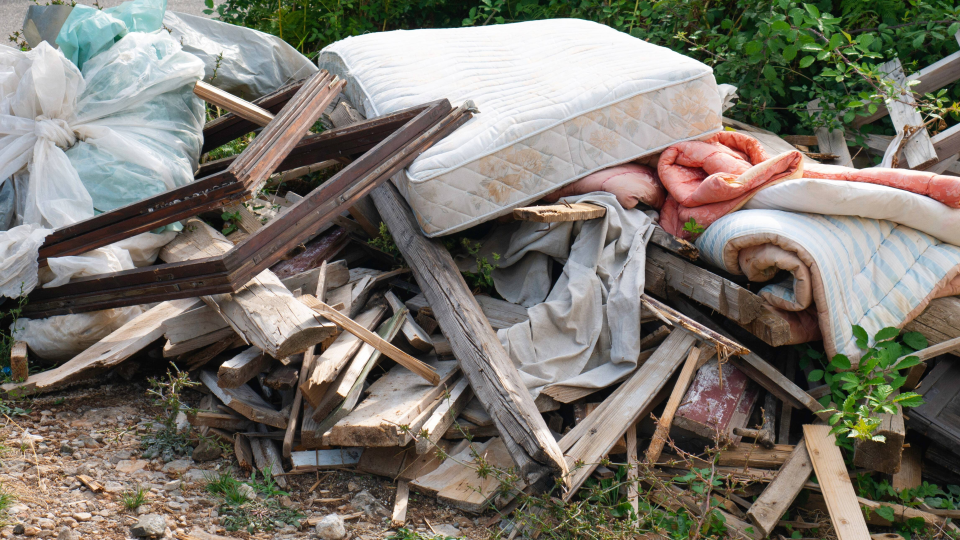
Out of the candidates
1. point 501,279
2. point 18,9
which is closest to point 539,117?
point 501,279

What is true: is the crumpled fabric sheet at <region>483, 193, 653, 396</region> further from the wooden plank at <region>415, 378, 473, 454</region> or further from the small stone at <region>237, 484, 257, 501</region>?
the small stone at <region>237, 484, 257, 501</region>

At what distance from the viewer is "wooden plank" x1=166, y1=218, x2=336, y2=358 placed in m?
2.49

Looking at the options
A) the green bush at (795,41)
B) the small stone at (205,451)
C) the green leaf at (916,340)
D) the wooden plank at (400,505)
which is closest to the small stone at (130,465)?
the small stone at (205,451)

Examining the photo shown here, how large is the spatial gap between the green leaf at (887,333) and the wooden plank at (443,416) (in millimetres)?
1596

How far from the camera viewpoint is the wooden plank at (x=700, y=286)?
2.70m

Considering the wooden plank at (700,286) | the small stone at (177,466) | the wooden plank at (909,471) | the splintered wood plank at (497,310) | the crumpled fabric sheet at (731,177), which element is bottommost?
the wooden plank at (909,471)

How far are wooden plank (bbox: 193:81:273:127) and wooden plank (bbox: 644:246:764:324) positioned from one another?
6.84ft

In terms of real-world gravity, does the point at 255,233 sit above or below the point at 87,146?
below

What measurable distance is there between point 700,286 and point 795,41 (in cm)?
184

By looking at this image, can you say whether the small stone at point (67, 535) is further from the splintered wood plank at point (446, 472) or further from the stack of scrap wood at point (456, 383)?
the splintered wood plank at point (446, 472)

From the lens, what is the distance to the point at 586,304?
2.94 m

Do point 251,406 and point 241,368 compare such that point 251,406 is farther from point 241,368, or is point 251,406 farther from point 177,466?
point 177,466

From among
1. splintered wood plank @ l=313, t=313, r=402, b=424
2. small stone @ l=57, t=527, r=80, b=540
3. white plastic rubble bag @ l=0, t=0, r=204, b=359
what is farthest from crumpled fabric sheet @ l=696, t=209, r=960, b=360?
white plastic rubble bag @ l=0, t=0, r=204, b=359

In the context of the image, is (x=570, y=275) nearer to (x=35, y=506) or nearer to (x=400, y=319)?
(x=400, y=319)
